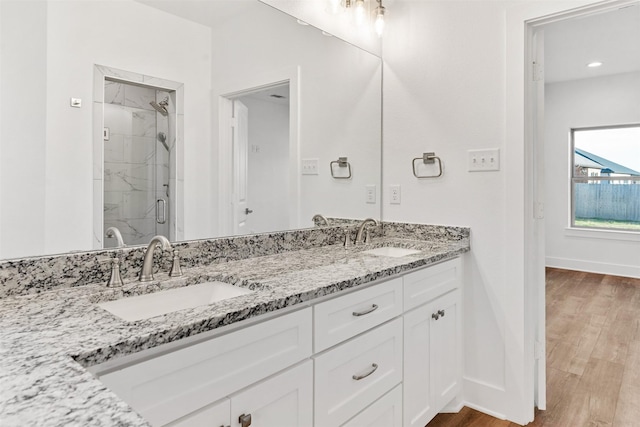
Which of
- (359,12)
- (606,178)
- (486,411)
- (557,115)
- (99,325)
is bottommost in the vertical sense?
(486,411)

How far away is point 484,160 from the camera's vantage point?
6.65ft

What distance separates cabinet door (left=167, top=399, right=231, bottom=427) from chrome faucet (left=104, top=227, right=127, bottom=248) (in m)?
0.67

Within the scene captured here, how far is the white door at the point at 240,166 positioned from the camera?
1698 millimetres

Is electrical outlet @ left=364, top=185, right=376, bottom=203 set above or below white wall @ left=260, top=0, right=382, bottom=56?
below

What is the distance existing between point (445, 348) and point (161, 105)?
163cm

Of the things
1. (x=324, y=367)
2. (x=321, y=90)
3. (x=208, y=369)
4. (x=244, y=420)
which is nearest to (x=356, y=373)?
(x=324, y=367)

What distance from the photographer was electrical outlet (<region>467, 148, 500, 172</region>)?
6.51ft

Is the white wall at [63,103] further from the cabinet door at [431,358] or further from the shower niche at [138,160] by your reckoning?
the cabinet door at [431,358]

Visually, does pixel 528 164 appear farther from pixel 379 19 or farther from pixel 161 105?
pixel 161 105

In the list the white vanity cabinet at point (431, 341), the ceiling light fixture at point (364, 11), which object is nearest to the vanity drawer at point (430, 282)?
the white vanity cabinet at point (431, 341)

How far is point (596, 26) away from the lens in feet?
11.3

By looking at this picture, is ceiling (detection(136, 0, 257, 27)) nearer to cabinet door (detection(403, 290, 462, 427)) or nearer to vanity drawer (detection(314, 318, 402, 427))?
vanity drawer (detection(314, 318, 402, 427))

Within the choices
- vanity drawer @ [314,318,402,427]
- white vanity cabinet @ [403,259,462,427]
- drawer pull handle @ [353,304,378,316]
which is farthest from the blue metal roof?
drawer pull handle @ [353,304,378,316]

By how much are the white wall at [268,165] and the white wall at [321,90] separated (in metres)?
0.09
